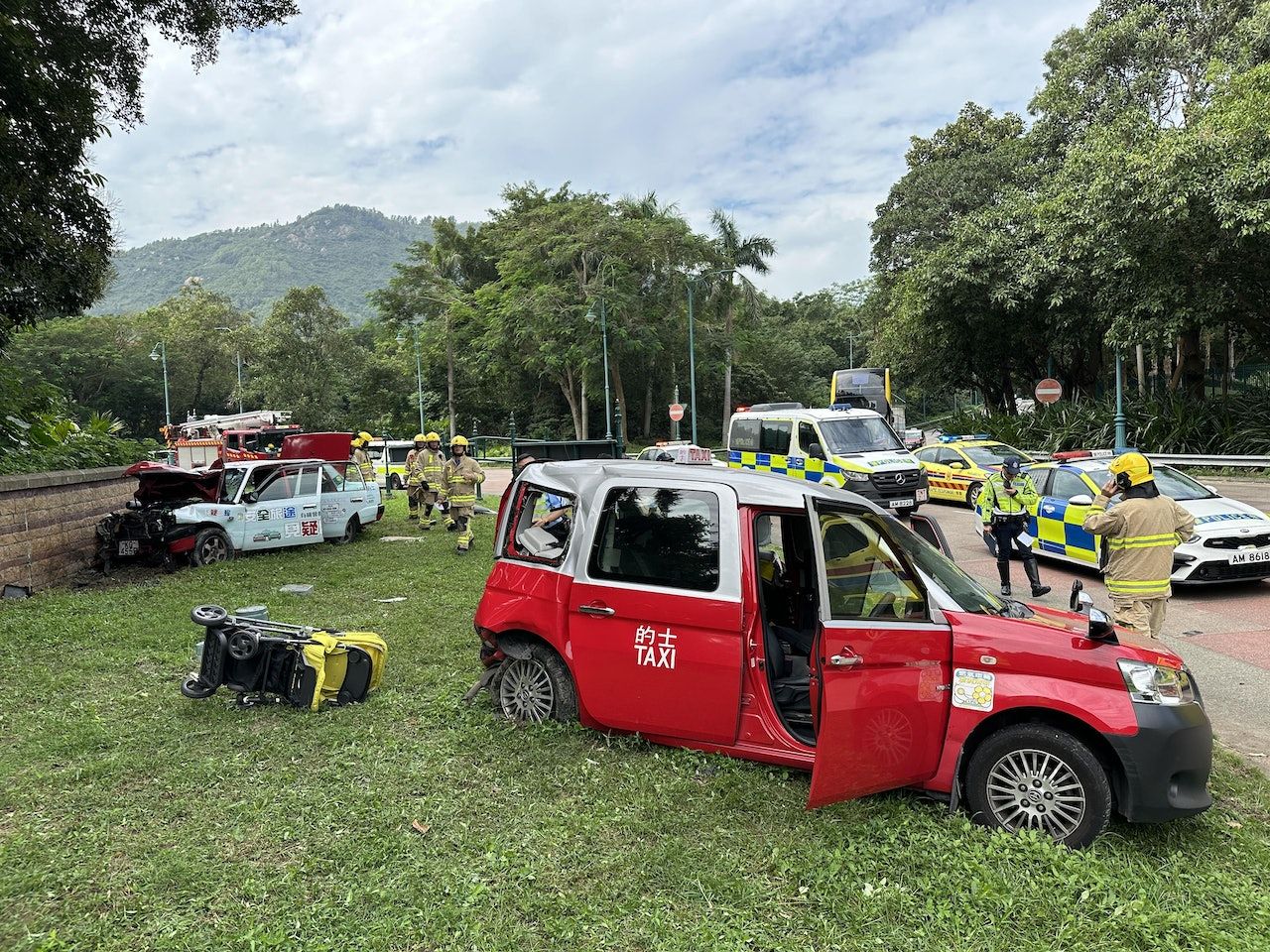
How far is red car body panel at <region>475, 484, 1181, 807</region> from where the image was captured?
365 centimetres

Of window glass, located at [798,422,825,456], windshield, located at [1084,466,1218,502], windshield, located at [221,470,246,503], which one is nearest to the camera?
windshield, located at [1084,466,1218,502]

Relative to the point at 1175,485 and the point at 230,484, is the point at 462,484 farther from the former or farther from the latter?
the point at 1175,485

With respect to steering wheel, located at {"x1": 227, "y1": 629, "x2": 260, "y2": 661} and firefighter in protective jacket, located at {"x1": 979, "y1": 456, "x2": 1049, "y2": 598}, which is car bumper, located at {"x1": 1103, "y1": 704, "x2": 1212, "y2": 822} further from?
firefighter in protective jacket, located at {"x1": 979, "y1": 456, "x2": 1049, "y2": 598}

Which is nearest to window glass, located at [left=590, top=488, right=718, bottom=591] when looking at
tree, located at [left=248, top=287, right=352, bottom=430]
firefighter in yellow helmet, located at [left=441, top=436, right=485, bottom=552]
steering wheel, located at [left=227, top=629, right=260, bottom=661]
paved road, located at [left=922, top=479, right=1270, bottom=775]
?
steering wheel, located at [left=227, top=629, right=260, bottom=661]

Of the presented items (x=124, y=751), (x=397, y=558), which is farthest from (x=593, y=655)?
(x=397, y=558)

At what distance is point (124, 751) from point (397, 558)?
745 centimetres

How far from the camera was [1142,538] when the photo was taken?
228 inches

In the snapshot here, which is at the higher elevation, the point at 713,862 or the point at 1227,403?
the point at 1227,403

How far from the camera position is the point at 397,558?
12.1 m

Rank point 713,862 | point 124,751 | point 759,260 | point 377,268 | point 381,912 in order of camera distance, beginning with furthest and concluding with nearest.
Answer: point 377,268, point 759,260, point 124,751, point 713,862, point 381,912

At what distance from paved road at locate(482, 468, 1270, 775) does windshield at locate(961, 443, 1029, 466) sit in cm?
537

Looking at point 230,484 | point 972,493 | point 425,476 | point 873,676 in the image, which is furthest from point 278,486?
point 972,493

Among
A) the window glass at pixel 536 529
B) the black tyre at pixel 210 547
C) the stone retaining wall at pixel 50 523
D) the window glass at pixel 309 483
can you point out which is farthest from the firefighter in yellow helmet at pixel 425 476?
the window glass at pixel 536 529

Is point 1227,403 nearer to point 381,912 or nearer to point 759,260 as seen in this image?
point 759,260
